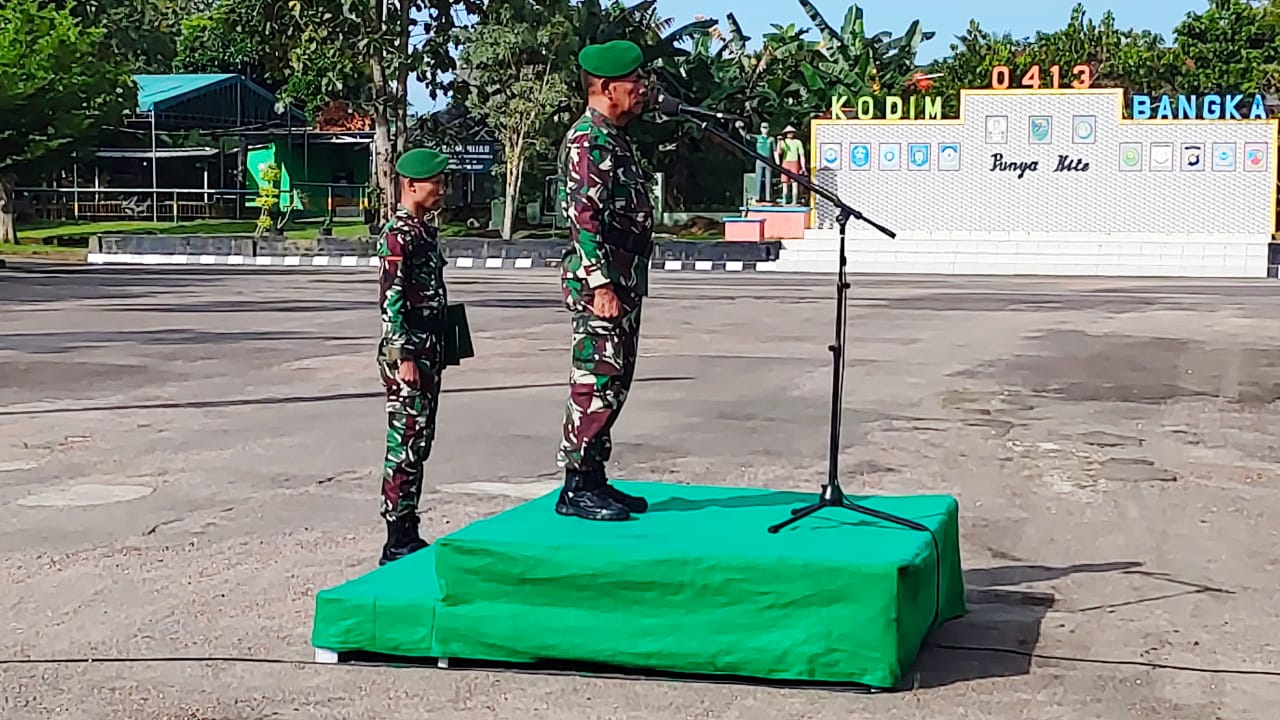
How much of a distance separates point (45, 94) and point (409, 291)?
3750 cm

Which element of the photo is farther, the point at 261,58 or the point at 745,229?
the point at 261,58

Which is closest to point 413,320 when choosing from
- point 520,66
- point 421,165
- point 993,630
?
point 421,165

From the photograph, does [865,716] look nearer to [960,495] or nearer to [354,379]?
[960,495]

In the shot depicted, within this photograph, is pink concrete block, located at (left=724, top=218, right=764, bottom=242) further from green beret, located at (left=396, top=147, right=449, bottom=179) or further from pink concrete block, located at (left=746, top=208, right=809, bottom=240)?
green beret, located at (left=396, top=147, right=449, bottom=179)

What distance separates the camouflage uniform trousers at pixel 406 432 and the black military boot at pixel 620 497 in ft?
2.40

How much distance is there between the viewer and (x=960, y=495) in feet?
27.4

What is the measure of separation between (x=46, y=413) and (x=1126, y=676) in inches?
328

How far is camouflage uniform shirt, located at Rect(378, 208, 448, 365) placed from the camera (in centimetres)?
594

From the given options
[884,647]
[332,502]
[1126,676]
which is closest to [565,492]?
[884,647]

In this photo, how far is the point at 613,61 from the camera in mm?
5566

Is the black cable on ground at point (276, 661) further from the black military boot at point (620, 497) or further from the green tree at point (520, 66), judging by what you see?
the green tree at point (520, 66)

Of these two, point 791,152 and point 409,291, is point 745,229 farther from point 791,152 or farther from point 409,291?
point 409,291

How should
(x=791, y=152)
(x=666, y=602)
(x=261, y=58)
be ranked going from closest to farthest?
(x=666, y=602)
(x=791, y=152)
(x=261, y=58)

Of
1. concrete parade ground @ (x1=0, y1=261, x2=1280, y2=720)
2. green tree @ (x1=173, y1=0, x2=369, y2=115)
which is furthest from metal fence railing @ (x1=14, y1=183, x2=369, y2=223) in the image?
concrete parade ground @ (x1=0, y1=261, x2=1280, y2=720)
